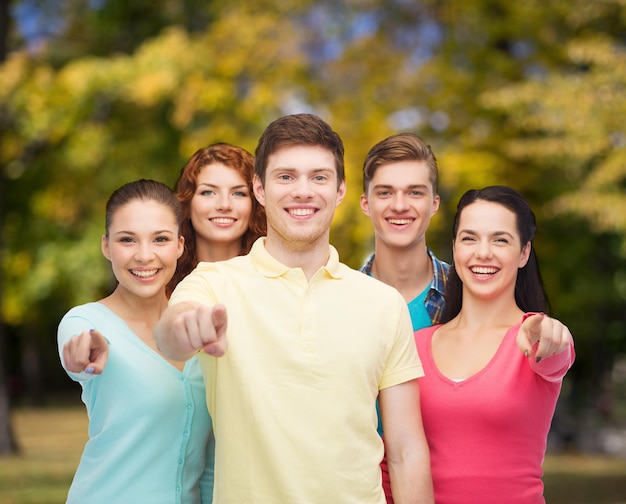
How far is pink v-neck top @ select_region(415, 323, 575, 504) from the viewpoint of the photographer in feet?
11.0

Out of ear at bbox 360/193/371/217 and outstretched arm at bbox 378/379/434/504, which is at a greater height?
ear at bbox 360/193/371/217

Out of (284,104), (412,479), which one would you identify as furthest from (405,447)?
(284,104)

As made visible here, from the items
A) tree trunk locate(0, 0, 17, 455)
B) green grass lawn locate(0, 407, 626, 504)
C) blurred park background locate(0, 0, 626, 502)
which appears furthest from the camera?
tree trunk locate(0, 0, 17, 455)

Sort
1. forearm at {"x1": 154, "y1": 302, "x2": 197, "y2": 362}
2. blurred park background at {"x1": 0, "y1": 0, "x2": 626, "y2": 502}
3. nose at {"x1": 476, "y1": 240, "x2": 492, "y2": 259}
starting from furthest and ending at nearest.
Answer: blurred park background at {"x1": 0, "y1": 0, "x2": 626, "y2": 502}
nose at {"x1": 476, "y1": 240, "x2": 492, "y2": 259}
forearm at {"x1": 154, "y1": 302, "x2": 197, "y2": 362}

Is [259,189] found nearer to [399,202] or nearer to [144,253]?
[144,253]

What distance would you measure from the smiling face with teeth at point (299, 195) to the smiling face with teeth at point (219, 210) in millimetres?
933

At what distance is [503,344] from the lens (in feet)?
11.4

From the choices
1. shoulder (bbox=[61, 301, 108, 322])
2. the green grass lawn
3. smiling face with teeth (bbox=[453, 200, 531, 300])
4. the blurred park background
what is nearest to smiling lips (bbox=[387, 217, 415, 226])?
smiling face with teeth (bbox=[453, 200, 531, 300])

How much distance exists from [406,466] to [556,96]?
856cm

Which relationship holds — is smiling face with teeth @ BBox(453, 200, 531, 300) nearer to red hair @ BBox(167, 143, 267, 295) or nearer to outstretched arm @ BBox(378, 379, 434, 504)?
outstretched arm @ BBox(378, 379, 434, 504)

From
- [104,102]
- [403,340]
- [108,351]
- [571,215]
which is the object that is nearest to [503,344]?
[403,340]

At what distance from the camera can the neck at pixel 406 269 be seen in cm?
404

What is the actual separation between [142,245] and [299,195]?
71cm

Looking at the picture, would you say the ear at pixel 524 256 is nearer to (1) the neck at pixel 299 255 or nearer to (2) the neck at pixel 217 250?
(1) the neck at pixel 299 255
